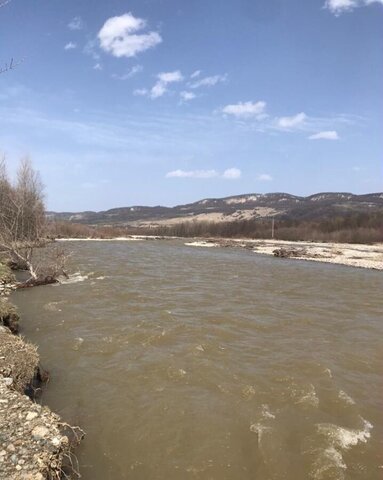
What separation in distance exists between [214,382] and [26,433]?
16.9 feet

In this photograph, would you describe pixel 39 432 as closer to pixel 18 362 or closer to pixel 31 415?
pixel 31 415

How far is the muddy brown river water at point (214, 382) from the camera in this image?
7000mm

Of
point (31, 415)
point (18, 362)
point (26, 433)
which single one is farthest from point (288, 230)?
point (26, 433)

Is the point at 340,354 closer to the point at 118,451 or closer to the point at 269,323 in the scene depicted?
the point at 269,323

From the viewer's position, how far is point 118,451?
7129 mm

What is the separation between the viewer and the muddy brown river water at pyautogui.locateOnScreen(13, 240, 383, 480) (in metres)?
7.00

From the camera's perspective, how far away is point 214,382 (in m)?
10.2

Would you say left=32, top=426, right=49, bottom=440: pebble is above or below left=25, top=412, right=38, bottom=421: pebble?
below

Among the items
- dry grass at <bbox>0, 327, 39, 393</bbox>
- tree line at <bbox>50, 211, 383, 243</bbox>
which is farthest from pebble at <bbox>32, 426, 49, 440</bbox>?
tree line at <bbox>50, 211, 383, 243</bbox>

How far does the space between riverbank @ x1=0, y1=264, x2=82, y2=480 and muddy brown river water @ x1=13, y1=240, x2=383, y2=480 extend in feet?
2.59

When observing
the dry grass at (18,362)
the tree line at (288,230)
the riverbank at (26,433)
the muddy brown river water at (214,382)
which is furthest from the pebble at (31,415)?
the tree line at (288,230)

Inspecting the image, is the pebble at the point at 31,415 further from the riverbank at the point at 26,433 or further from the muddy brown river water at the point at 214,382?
the muddy brown river water at the point at 214,382

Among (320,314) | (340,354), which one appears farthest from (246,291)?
(340,354)

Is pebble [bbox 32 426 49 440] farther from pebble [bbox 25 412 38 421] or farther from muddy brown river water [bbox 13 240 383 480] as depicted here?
muddy brown river water [bbox 13 240 383 480]
